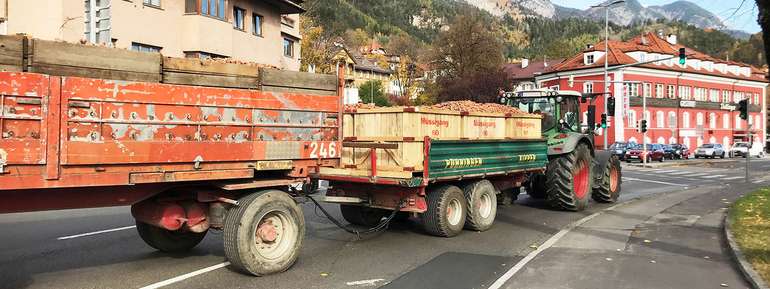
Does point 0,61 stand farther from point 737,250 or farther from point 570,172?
point 570,172

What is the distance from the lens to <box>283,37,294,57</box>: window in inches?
1504

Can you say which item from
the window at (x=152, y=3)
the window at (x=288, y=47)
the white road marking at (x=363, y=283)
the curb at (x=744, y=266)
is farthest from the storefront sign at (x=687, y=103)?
the white road marking at (x=363, y=283)

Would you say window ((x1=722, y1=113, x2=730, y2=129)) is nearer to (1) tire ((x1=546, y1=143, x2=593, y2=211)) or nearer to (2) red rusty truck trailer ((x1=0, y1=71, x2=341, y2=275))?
(1) tire ((x1=546, y1=143, x2=593, y2=211))

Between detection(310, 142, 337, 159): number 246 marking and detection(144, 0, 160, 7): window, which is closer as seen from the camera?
detection(310, 142, 337, 159): number 246 marking

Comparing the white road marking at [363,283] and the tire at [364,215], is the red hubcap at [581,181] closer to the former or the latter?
the tire at [364,215]

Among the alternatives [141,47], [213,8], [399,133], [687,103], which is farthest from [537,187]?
[687,103]

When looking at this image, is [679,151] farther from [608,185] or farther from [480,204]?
[480,204]

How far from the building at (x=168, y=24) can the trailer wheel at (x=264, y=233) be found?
7843 mm

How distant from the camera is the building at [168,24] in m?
20.8

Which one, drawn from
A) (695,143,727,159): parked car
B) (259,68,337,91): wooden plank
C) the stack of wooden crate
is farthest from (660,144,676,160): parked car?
(259,68,337,91): wooden plank

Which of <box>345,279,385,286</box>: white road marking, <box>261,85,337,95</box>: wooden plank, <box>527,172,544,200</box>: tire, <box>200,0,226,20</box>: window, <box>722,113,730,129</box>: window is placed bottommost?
<box>345,279,385,286</box>: white road marking

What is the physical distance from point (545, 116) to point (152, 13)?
18.1 m

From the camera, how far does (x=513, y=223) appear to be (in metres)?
11.2

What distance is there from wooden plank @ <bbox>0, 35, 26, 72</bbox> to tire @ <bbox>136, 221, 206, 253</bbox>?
10.4 feet
